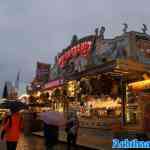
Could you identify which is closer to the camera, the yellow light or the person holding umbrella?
the person holding umbrella

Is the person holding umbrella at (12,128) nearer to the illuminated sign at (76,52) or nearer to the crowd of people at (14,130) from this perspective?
the crowd of people at (14,130)

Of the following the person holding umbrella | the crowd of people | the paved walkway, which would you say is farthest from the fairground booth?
the person holding umbrella

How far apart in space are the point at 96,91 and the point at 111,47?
14.4 ft

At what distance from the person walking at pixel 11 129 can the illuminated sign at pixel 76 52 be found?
1813 cm

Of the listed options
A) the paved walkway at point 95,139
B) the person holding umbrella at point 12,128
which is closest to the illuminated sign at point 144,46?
the paved walkway at point 95,139

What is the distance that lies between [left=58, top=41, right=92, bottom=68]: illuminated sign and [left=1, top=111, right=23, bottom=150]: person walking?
59.5 ft

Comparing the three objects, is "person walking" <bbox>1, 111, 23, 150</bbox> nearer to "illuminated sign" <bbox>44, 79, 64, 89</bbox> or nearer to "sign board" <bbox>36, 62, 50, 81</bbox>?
"illuminated sign" <bbox>44, 79, 64, 89</bbox>

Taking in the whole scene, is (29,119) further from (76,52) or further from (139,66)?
(139,66)

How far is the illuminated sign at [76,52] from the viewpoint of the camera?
95.7 feet

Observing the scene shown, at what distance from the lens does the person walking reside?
35.5 ft

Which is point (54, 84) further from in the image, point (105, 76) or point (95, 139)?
point (95, 139)

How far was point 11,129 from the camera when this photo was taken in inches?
428

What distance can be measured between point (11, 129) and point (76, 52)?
2028 centimetres

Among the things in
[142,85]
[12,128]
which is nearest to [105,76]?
[142,85]
